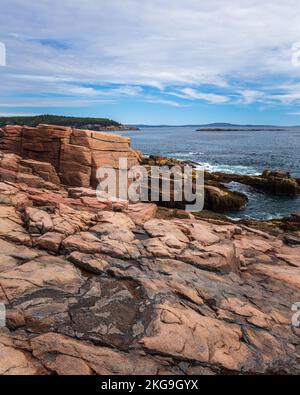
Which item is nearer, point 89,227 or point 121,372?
point 121,372

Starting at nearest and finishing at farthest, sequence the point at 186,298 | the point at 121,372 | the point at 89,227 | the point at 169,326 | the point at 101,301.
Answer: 1. the point at 121,372
2. the point at 169,326
3. the point at 101,301
4. the point at 186,298
5. the point at 89,227

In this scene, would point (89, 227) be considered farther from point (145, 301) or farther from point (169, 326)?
point (169, 326)

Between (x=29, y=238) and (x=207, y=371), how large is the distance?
32.1 feet

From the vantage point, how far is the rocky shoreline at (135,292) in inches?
404

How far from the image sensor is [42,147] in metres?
29.5

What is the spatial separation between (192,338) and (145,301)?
228 cm

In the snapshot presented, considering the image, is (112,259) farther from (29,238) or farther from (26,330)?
(26,330)

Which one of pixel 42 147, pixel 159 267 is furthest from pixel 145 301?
pixel 42 147

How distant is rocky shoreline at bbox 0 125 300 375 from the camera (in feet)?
33.6

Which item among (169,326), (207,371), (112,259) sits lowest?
(207,371)

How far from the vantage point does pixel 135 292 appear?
1321cm

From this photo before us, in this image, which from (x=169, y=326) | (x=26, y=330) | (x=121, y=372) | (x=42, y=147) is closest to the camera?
(x=121, y=372)

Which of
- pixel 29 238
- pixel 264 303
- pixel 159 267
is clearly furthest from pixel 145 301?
pixel 29 238

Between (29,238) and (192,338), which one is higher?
(29,238)
